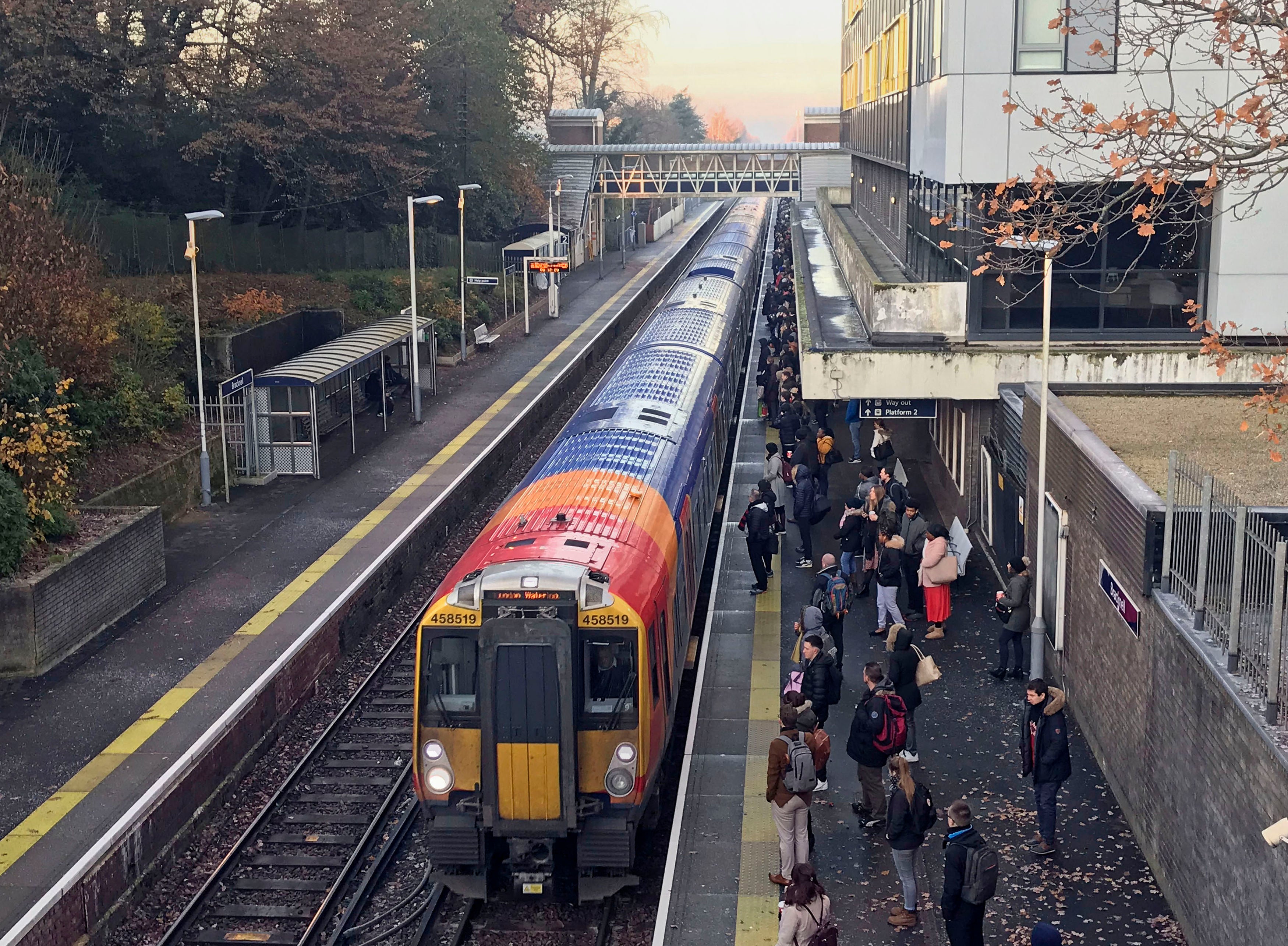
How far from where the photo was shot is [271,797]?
14578 millimetres

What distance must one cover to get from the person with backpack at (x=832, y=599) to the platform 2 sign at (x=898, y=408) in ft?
20.1

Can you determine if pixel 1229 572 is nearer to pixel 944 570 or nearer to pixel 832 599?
pixel 832 599

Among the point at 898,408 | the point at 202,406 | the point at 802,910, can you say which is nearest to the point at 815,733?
the point at 802,910

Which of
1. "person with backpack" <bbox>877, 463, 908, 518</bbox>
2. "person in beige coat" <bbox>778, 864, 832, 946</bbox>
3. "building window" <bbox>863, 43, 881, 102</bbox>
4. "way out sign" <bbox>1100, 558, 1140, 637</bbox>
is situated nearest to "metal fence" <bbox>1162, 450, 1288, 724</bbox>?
"way out sign" <bbox>1100, 558, 1140, 637</bbox>

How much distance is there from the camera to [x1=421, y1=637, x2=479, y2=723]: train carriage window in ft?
36.3

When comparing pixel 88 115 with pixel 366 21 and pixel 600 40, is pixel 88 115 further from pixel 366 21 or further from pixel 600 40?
pixel 600 40

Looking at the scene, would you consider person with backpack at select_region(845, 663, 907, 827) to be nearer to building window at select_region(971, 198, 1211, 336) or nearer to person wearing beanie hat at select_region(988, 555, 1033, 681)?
person wearing beanie hat at select_region(988, 555, 1033, 681)

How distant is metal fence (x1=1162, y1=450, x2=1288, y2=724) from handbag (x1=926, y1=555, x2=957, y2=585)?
492 cm

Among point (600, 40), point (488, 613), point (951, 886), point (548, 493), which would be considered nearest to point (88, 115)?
point (548, 493)

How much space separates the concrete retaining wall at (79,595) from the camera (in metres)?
16.8

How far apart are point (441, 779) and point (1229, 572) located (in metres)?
6.08

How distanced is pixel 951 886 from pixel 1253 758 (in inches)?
85.4

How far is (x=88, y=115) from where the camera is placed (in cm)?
3716

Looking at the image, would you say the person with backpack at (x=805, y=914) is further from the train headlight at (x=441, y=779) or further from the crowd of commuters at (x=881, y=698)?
the train headlight at (x=441, y=779)
